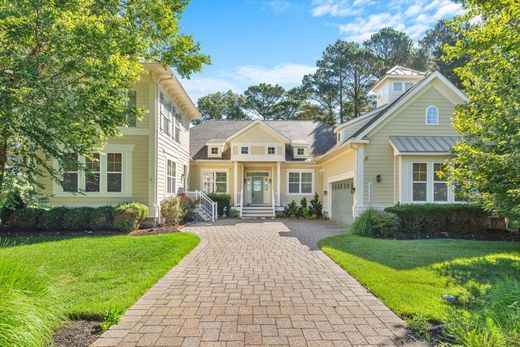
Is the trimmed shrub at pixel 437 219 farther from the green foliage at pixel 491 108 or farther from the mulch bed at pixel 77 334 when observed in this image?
the mulch bed at pixel 77 334

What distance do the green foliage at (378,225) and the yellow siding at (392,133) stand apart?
243 cm

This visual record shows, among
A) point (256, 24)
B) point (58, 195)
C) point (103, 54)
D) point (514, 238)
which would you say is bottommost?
point (514, 238)

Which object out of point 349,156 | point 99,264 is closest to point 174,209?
point 99,264

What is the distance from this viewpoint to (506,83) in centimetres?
595

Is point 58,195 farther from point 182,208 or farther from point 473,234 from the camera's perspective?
point 473,234

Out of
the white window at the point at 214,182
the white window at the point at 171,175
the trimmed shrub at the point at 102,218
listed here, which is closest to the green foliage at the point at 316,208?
the white window at the point at 214,182

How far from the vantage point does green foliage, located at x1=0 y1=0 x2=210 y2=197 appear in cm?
411

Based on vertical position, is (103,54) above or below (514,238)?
above

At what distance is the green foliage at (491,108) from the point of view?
575 centimetres

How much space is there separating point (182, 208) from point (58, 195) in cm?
497

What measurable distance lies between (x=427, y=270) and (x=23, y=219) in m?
12.2

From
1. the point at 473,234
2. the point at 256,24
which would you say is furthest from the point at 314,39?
the point at 473,234

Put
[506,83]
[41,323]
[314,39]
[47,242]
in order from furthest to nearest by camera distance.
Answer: [314,39] < [47,242] < [506,83] < [41,323]

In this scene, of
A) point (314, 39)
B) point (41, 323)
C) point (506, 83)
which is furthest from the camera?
point (314, 39)
